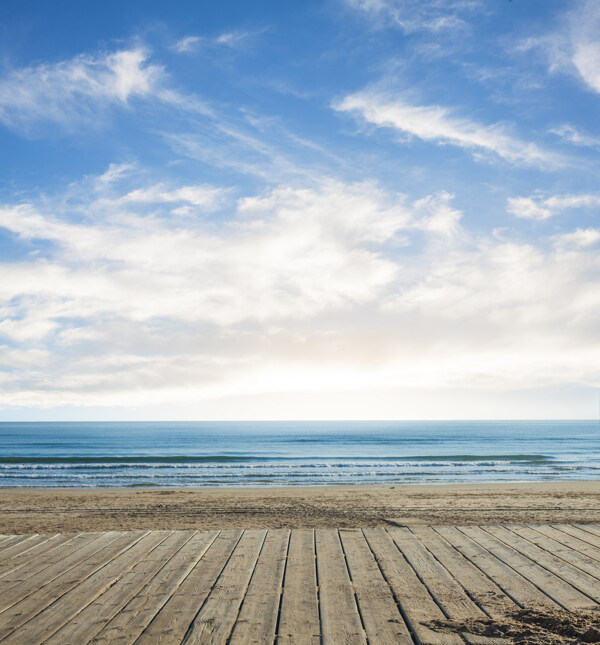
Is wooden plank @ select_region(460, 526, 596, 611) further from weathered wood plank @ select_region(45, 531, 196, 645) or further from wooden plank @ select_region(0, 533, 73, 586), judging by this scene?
wooden plank @ select_region(0, 533, 73, 586)

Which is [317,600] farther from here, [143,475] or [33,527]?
[143,475]

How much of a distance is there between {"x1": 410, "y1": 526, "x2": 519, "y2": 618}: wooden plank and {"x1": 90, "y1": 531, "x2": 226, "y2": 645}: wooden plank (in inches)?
83.8

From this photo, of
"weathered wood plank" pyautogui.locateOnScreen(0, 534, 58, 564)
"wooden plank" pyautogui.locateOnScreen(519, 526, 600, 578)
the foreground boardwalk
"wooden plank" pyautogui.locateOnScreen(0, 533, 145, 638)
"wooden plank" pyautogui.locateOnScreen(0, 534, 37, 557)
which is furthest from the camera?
"wooden plank" pyautogui.locateOnScreen(0, 534, 37, 557)

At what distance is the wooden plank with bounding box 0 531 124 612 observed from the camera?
163 inches

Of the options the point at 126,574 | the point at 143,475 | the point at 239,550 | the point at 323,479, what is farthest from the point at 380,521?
the point at 143,475

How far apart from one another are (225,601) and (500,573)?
2460 millimetres

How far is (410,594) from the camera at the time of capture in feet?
13.4

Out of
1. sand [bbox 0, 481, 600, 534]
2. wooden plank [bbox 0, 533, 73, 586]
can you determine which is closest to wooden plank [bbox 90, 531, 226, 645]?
wooden plank [bbox 0, 533, 73, 586]

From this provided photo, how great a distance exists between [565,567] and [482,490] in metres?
15.8

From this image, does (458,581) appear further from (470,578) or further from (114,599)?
(114,599)

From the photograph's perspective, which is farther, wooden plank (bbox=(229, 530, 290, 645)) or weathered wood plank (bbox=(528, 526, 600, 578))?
weathered wood plank (bbox=(528, 526, 600, 578))

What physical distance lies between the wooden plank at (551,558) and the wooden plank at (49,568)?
435 centimetres

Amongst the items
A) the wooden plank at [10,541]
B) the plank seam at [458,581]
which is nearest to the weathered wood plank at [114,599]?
the wooden plank at [10,541]

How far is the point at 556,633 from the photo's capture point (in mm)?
3328
